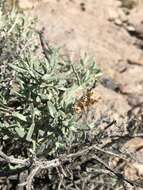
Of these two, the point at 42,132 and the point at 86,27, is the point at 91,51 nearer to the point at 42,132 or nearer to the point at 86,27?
the point at 86,27

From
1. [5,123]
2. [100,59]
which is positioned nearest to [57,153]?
[5,123]

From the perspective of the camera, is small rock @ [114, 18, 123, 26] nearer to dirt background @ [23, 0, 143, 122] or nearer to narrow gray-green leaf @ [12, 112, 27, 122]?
dirt background @ [23, 0, 143, 122]

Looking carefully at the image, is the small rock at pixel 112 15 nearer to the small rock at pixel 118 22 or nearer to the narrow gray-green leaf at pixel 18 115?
the small rock at pixel 118 22

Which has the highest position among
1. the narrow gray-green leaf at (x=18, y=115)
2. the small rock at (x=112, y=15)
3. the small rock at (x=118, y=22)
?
the small rock at (x=112, y=15)

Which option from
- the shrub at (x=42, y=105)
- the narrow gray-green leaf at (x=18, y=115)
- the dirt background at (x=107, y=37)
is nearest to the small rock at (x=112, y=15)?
the dirt background at (x=107, y=37)

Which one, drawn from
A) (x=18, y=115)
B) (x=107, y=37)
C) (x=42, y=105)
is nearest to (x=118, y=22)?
(x=107, y=37)

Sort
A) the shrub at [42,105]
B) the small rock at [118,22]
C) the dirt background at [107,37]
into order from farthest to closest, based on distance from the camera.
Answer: the small rock at [118,22] → the dirt background at [107,37] → the shrub at [42,105]

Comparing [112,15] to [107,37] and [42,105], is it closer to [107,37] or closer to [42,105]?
[107,37]

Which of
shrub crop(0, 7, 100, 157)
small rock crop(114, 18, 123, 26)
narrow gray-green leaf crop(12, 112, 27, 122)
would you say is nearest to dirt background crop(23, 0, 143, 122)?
small rock crop(114, 18, 123, 26)
